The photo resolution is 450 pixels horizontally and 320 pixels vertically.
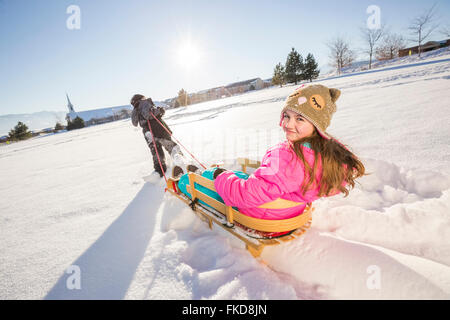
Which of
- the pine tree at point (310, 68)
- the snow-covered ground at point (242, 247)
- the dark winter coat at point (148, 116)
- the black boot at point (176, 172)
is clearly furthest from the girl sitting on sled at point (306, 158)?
the pine tree at point (310, 68)

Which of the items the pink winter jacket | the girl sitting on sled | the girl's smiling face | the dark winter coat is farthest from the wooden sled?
the dark winter coat

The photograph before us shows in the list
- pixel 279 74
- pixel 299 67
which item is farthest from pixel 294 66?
pixel 279 74

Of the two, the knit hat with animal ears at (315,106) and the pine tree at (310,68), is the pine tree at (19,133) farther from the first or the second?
the pine tree at (310,68)

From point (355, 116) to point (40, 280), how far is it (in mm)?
6873

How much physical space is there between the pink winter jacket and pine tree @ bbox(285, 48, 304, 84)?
139 ft

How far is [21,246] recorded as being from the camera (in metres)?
2.22

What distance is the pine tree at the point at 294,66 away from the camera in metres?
36.7

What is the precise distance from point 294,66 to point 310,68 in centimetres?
306

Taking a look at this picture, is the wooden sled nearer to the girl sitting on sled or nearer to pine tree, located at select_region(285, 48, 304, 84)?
the girl sitting on sled

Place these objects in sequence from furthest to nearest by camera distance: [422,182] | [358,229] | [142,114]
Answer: [142,114]
[422,182]
[358,229]

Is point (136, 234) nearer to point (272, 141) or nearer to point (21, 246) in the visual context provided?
point (21, 246)

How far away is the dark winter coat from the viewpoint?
12.8 feet
